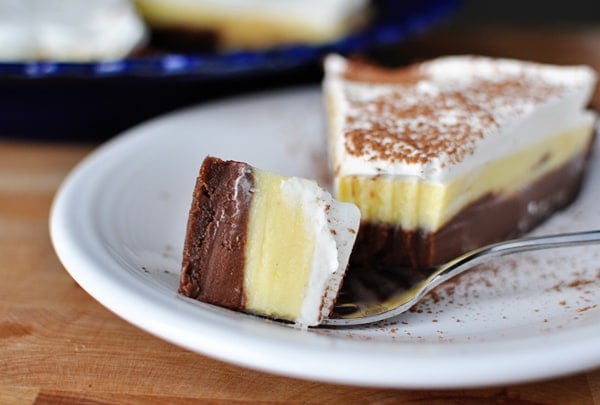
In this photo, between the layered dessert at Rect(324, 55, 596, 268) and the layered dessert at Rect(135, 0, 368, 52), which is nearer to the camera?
the layered dessert at Rect(324, 55, 596, 268)

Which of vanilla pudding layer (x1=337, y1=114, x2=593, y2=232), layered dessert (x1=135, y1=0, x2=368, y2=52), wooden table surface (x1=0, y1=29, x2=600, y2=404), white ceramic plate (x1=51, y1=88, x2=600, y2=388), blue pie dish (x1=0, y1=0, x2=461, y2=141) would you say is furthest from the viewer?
layered dessert (x1=135, y1=0, x2=368, y2=52)

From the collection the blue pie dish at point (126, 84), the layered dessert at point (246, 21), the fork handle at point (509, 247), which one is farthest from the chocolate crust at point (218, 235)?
the layered dessert at point (246, 21)

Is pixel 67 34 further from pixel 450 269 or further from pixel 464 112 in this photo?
pixel 450 269

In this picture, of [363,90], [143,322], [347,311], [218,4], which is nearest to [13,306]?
[143,322]

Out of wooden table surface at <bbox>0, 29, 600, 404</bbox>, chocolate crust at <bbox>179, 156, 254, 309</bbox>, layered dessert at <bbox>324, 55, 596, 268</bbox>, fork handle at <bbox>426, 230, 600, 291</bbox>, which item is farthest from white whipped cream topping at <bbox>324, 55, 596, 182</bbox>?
wooden table surface at <bbox>0, 29, 600, 404</bbox>

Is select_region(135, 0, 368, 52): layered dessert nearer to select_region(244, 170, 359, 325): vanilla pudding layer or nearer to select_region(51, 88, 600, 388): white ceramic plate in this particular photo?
select_region(51, 88, 600, 388): white ceramic plate

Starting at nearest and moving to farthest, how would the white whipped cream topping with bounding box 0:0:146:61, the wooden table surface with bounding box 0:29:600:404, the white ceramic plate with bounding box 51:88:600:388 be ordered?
the white ceramic plate with bounding box 51:88:600:388
the wooden table surface with bounding box 0:29:600:404
the white whipped cream topping with bounding box 0:0:146:61
